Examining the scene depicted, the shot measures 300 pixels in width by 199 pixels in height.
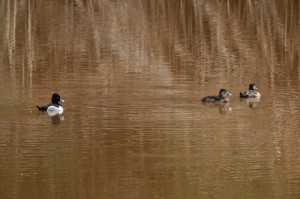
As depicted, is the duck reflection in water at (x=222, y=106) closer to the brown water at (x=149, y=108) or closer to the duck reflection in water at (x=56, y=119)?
the brown water at (x=149, y=108)

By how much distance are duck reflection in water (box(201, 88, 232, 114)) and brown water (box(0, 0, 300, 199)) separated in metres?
0.10

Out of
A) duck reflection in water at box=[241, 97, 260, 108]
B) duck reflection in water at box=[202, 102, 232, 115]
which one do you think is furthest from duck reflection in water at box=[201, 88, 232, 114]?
duck reflection in water at box=[241, 97, 260, 108]

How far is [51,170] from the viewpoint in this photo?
620 inches

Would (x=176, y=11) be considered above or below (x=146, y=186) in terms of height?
above

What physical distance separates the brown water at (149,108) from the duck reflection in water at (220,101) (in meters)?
0.10

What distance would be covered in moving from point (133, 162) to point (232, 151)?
1.78 m

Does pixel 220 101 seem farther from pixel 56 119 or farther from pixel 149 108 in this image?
pixel 56 119

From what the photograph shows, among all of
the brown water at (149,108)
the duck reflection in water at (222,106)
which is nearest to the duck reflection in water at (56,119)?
the brown water at (149,108)

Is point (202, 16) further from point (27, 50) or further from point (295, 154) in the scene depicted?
point (295, 154)

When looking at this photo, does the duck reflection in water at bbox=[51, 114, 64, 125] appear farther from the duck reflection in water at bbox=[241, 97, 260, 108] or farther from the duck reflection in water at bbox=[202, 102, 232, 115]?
the duck reflection in water at bbox=[241, 97, 260, 108]

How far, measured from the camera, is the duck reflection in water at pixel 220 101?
21641 mm

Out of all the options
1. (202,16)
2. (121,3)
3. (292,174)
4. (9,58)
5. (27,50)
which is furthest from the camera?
(121,3)

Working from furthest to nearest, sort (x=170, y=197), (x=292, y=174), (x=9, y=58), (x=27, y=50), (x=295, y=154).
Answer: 1. (x=27, y=50)
2. (x=9, y=58)
3. (x=295, y=154)
4. (x=292, y=174)
5. (x=170, y=197)

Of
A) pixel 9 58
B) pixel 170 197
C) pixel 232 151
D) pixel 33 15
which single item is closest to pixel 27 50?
pixel 9 58
